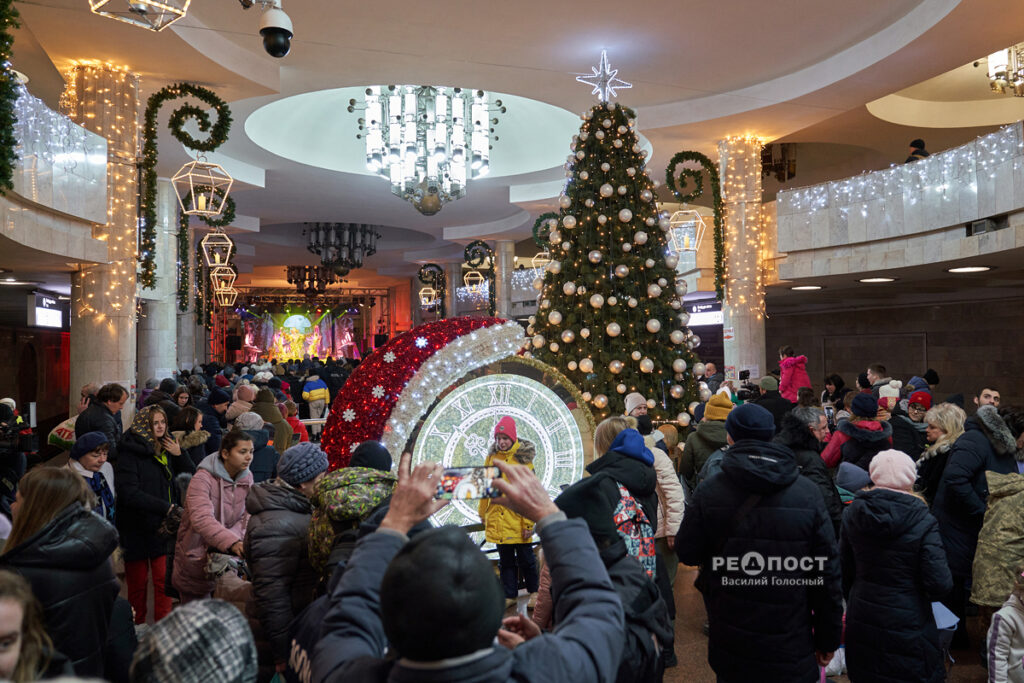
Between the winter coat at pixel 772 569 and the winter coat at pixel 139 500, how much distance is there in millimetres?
3335

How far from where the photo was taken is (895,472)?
317 centimetres

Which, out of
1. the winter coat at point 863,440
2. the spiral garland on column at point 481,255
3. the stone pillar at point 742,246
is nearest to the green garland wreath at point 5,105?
the winter coat at point 863,440

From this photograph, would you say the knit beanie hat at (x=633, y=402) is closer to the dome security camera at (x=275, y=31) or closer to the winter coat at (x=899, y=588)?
the winter coat at (x=899, y=588)

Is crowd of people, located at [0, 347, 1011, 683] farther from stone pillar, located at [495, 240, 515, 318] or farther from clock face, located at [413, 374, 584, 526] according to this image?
stone pillar, located at [495, 240, 515, 318]

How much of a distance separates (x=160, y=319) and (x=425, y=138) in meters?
6.75

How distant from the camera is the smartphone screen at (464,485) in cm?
178

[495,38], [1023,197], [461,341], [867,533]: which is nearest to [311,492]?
[461,341]

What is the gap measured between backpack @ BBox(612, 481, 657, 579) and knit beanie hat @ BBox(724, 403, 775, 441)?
615mm

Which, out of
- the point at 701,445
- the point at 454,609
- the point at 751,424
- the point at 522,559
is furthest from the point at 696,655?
the point at 454,609

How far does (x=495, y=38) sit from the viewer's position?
32.2 ft

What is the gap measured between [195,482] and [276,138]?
42.3 ft

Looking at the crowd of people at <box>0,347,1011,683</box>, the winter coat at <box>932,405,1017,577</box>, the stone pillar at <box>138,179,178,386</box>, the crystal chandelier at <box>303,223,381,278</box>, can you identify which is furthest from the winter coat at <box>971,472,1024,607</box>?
the crystal chandelier at <box>303,223,381,278</box>

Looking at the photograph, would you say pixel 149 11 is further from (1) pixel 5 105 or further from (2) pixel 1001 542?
(2) pixel 1001 542

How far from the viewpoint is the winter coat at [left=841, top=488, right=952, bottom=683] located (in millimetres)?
3082
